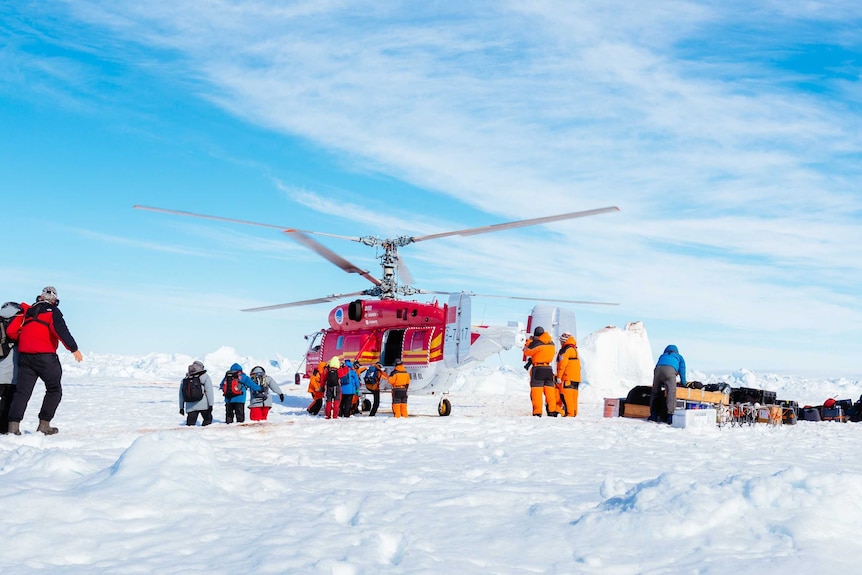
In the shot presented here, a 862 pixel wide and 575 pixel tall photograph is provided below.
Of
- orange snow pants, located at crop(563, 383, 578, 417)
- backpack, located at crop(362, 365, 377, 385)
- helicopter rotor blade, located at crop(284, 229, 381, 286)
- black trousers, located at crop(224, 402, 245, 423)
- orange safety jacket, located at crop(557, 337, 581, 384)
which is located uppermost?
helicopter rotor blade, located at crop(284, 229, 381, 286)

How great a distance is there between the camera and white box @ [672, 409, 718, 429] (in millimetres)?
11602

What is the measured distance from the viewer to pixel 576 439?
916 centimetres

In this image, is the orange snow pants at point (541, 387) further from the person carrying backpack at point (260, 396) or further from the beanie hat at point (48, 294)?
the beanie hat at point (48, 294)

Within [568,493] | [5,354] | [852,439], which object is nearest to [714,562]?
[568,493]

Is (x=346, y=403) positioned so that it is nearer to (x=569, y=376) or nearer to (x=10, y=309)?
(x=569, y=376)

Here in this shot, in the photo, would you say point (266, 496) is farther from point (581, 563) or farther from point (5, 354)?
point (5, 354)

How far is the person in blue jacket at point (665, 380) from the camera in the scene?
12.8m

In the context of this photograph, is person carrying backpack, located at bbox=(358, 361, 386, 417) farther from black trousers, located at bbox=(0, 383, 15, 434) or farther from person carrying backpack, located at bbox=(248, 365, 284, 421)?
black trousers, located at bbox=(0, 383, 15, 434)

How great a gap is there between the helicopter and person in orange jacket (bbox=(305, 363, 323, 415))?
80cm

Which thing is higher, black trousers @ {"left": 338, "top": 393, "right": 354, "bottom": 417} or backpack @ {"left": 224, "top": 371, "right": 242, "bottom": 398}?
backpack @ {"left": 224, "top": 371, "right": 242, "bottom": 398}

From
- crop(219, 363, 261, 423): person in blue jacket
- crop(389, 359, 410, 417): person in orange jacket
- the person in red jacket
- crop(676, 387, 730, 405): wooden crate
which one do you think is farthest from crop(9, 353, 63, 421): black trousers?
crop(676, 387, 730, 405): wooden crate

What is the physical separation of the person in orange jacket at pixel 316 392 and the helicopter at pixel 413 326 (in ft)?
2.61

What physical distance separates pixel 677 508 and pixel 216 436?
18.0 feet

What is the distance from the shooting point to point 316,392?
1825 centimetres
